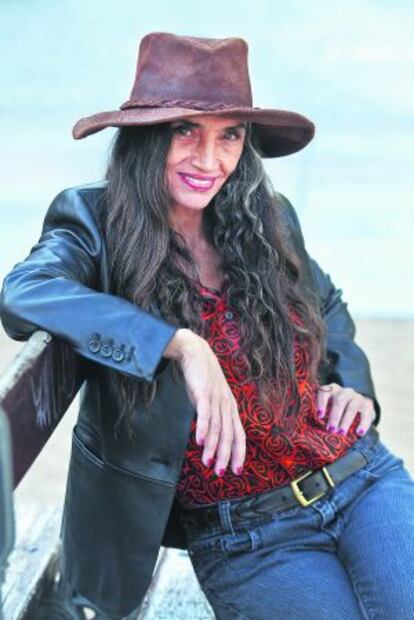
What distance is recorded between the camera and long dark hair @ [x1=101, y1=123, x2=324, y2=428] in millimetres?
2482

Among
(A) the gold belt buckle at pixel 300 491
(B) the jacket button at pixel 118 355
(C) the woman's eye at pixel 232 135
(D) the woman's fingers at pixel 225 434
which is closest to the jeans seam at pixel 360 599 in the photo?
(A) the gold belt buckle at pixel 300 491

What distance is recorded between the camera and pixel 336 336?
9.78ft

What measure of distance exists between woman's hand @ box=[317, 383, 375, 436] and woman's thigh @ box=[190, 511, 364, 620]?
0.25m

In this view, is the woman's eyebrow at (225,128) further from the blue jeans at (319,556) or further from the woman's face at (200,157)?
the blue jeans at (319,556)

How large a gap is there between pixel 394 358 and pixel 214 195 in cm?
349

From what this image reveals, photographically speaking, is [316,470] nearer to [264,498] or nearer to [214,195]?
[264,498]

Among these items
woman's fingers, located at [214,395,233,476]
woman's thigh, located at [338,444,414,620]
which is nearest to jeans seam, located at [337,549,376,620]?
woman's thigh, located at [338,444,414,620]

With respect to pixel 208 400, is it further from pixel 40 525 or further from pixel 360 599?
pixel 40 525

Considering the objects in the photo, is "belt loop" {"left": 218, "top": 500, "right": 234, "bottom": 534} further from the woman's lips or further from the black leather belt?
the woman's lips

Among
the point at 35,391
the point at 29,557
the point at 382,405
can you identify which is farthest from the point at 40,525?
the point at 382,405

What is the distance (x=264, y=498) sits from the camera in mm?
2535

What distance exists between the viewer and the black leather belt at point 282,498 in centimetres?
253

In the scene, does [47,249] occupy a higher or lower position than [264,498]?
A: higher

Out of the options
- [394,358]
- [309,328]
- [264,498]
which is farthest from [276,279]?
[394,358]
